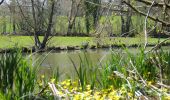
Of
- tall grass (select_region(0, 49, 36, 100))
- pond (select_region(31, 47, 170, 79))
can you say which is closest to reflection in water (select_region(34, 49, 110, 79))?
pond (select_region(31, 47, 170, 79))

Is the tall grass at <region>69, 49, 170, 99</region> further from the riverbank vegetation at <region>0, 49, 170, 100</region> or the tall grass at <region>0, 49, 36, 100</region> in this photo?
the tall grass at <region>0, 49, 36, 100</region>

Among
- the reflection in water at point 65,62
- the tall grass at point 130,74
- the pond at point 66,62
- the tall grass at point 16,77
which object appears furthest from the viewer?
the reflection in water at point 65,62

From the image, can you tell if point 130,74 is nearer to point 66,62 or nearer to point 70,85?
point 70,85

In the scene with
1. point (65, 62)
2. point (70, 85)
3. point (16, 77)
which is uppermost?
point (16, 77)

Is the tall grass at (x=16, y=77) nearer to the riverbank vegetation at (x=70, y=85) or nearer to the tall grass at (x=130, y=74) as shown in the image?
the riverbank vegetation at (x=70, y=85)

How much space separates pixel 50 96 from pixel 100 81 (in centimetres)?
141

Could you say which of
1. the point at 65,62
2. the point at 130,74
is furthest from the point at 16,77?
the point at 65,62

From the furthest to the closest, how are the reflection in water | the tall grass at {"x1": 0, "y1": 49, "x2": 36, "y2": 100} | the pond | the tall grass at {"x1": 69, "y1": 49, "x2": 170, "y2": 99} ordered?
the reflection in water
the pond
the tall grass at {"x1": 69, "y1": 49, "x2": 170, "y2": 99}
the tall grass at {"x1": 0, "y1": 49, "x2": 36, "y2": 100}

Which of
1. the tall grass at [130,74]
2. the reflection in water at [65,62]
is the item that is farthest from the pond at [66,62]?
the tall grass at [130,74]

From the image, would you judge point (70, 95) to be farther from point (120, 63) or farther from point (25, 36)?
point (25, 36)

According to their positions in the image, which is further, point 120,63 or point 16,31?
point 16,31

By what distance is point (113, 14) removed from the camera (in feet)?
24.2

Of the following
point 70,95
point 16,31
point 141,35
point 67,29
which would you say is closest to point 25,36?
point 16,31

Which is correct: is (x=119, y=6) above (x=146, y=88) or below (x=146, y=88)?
above
